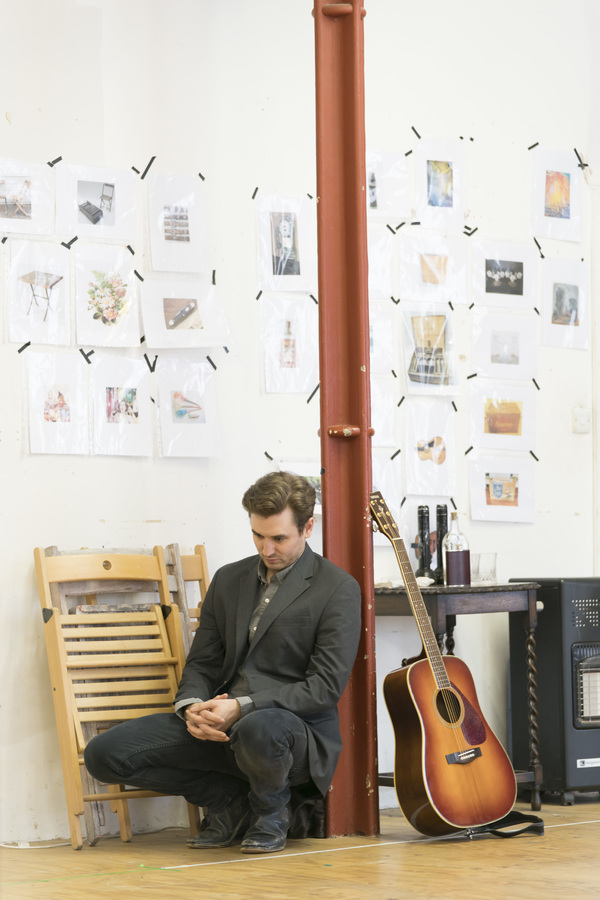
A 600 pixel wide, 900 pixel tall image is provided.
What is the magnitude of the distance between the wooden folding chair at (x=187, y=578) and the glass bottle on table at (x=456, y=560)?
0.88m

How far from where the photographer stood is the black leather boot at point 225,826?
3.27m

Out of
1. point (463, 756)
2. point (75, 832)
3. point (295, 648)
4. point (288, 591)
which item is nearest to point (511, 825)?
point (463, 756)

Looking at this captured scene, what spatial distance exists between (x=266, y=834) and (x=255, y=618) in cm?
63

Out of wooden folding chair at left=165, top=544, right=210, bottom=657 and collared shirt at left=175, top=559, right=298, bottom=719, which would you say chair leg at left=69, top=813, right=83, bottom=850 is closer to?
collared shirt at left=175, top=559, right=298, bottom=719

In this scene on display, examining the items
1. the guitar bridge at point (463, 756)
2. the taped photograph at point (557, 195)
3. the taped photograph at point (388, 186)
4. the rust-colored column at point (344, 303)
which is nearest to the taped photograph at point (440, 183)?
the taped photograph at point (388, 186)

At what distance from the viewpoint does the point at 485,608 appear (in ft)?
12.8

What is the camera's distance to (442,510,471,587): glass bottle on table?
3.97 m

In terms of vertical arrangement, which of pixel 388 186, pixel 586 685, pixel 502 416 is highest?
pixel 388 186

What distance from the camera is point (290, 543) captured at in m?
3.32

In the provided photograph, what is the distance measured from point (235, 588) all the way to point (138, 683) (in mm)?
515

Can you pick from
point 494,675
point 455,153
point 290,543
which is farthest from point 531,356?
point 290,543

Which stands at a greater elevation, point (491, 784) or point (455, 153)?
point (455, 153)

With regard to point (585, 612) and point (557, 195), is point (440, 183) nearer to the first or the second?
point (557, 195)

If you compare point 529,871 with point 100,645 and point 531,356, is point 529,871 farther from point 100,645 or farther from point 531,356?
point 531,356
